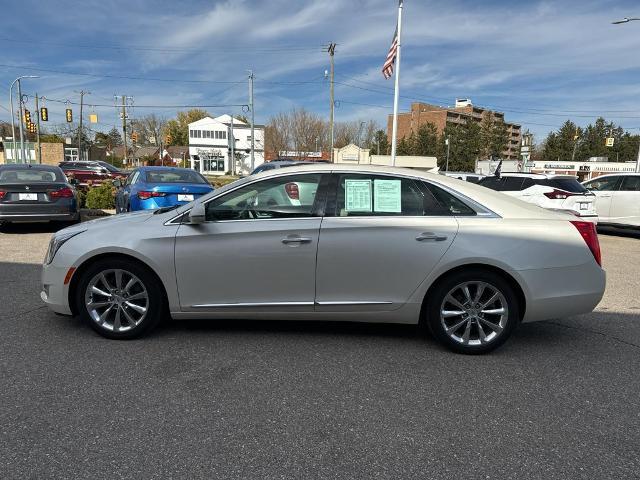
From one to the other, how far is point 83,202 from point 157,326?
11271 mm

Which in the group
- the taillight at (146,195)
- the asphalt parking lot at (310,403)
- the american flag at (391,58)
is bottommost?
the asphalt parking lot at (310,403)

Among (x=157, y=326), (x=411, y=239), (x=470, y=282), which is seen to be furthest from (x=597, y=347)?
(x=157, y=326)

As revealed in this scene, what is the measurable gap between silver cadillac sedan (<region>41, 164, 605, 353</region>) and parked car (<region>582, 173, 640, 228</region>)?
927cm

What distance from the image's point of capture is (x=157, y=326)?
14.6 ft

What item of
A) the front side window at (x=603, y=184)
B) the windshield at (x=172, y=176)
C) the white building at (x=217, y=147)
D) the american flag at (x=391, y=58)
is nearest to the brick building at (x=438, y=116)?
the white building at (x=217, y=147)

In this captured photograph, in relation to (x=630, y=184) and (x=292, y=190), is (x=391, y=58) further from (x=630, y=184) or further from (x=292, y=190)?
(x=292, y=190)

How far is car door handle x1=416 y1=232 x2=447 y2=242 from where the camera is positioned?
3873mm

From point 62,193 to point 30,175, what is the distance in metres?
0.93

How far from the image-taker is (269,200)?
4.14 metres

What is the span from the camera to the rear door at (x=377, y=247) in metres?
3.89

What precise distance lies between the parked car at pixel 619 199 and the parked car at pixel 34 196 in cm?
1249

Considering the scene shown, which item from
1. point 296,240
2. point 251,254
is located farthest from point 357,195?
point 251,254

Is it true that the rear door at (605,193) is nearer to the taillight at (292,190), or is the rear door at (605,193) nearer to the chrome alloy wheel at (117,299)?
the taillight at (292,190)

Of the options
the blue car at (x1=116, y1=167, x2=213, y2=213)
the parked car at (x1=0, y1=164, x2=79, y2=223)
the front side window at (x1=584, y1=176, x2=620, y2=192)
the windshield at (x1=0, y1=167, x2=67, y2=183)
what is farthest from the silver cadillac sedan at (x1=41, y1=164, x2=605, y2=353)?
the front side window at (x1=584, y1=176, x2=620, y2=192)
